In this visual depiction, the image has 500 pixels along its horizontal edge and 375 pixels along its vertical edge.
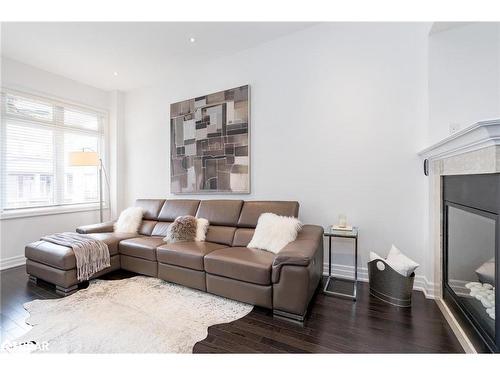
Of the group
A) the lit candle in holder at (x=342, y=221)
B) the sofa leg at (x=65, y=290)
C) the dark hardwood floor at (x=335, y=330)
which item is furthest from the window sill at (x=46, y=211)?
the lit candle in holder at (x=342, y=221)

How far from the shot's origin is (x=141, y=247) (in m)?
2.78

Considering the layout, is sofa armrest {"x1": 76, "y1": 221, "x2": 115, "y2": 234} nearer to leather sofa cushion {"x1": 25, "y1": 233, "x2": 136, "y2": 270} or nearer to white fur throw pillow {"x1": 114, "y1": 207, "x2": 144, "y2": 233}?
white fur throw pillow {"x1": 114, "y1": 207, "x2": 144, "y2": 233}

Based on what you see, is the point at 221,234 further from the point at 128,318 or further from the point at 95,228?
the point at 95,228

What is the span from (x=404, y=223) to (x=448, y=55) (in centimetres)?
166

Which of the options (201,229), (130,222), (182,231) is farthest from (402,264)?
(130,222)

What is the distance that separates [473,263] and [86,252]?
11.6 feet

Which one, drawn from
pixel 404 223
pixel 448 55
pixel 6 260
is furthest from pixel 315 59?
pixel 6 260

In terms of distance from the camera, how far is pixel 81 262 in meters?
2.49

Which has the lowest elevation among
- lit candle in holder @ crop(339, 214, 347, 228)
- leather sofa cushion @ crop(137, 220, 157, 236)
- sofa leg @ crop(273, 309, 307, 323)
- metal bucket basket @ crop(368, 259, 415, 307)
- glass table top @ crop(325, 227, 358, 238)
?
sofa leg @ crop(273, 309, 307, 323)

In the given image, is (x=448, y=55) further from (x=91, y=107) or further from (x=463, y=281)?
(x=91, y=107)

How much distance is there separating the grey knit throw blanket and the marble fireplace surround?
131 inches

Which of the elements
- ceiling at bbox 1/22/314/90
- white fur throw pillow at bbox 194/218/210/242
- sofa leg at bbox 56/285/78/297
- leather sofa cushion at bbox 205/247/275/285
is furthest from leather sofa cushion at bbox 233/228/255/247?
ceiling at bbox 1/22/314/90

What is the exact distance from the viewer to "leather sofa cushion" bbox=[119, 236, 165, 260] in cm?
271

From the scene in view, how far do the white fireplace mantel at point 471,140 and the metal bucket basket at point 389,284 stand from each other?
1.09 meters
